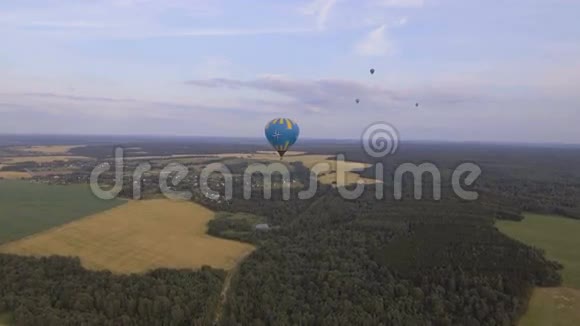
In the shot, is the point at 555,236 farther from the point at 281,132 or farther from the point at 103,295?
the point at 103,295

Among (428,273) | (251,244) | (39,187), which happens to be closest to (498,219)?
(428,273)

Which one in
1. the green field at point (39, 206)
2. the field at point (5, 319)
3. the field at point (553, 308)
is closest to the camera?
the field at point (5, 319)

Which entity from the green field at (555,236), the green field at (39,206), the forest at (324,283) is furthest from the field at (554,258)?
the green field at (39,206)

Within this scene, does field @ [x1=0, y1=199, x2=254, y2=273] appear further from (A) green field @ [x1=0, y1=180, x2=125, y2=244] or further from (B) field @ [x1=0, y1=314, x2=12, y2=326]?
(B) field @ [x1=0, y1=314, x2=12, y2=326]

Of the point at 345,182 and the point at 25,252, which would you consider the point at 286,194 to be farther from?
the point at 25,252

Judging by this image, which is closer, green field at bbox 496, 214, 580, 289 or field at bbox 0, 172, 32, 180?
green field at bbox 496, 214, 580, 289

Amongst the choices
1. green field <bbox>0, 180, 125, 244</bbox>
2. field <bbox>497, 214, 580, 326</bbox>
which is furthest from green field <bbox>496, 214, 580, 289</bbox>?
green field <bbox>0, 180, 125, 244</bbox>

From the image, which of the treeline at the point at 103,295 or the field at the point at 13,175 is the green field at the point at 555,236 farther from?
the field at the point at 13,175
